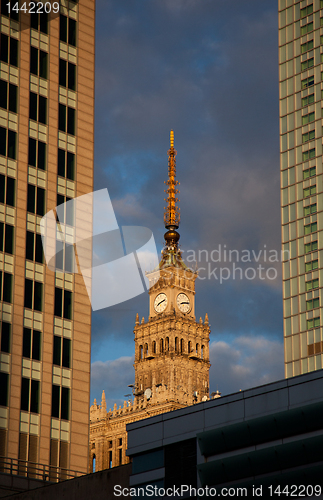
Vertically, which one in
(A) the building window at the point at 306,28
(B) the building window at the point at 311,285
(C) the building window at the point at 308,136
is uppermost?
(A) the building window at the point at 306,28

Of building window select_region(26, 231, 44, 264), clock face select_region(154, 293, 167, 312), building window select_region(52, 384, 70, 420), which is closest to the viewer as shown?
building window select_region(52, 384, 70, 420)

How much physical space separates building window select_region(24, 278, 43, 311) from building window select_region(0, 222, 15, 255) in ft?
10.9

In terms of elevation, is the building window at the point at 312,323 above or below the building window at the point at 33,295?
above

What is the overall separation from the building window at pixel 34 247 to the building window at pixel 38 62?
16463 millimetres

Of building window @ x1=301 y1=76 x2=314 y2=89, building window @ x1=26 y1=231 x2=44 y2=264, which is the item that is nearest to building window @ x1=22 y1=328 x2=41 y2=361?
building window @ x1=26 y1=231 x2=44 y2=264

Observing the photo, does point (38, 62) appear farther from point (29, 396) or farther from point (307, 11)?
point (307, 11)

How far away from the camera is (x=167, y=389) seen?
16125cm

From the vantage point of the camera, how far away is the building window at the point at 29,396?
88188mm

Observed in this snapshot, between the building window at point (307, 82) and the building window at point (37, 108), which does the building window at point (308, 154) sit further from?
the building window at point (37, 108)

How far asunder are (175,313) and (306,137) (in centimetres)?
6041

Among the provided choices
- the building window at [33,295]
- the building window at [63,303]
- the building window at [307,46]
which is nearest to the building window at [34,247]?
the building window at [33,295]

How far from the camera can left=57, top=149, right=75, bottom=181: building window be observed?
98.1 meters

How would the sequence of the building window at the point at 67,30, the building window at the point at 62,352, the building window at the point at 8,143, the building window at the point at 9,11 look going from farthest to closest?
the building window at the point at 67,30 < the building window at the point at 9,11 < the building window at the point at 8,143 < the building window at the point at 62,352

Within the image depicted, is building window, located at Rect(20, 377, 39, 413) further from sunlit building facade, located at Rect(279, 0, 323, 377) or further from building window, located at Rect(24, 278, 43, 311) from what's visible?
sunlit building facade, located at Rect(279, 0, 323, 377)
